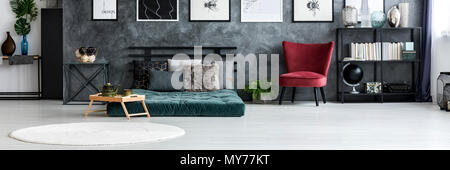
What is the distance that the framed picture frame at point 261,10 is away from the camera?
8.05 m

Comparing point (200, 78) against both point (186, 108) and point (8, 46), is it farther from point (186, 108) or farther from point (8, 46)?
point (8, 46)

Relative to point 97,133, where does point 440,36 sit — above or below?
above

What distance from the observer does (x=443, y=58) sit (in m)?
7.63

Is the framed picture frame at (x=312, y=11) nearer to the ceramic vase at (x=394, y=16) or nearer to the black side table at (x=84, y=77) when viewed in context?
the ceramic vase at (x=394, y=16)

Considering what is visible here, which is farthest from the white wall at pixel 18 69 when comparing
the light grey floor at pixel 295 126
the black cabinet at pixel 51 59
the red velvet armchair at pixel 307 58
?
the red velvet armchair at pixel 307 58

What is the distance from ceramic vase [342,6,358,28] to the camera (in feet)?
25.4

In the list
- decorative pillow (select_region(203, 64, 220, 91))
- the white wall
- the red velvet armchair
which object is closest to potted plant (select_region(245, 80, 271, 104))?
the red velvet armchair

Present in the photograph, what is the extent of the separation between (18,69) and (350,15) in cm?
570

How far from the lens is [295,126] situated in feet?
17.0

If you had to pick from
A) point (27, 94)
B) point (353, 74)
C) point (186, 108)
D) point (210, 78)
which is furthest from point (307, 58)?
point (27, 94)

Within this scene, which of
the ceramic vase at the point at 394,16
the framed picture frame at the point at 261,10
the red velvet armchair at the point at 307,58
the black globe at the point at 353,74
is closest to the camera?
the red velvet armchair at the point at 307,58

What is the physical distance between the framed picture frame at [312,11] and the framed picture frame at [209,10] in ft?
3.61

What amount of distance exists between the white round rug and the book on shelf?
13.3 feet

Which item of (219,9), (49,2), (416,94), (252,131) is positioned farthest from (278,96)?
(49,2)
